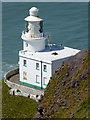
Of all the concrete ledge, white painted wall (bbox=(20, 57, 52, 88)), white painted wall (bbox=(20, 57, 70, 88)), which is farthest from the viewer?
the concrete ledge

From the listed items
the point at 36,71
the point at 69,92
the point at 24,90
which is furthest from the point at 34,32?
the point at 69,92

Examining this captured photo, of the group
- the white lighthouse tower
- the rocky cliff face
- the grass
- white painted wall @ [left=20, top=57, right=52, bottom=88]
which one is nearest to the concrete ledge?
white painted wall @ [left=20, top=57, right=52, bottom=88]

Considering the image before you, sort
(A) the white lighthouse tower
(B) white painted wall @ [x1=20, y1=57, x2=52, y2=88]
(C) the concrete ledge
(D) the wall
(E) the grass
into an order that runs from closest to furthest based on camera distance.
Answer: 1. (E) the grass
2. (D) the wall
3. (B) white painted wall @ [x1=20, y1=57, x2=52, y2=88]
4. (A) the white lighthouse tower
5. (C) the concrete ledge

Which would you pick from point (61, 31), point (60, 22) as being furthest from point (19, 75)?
point (60, 22)

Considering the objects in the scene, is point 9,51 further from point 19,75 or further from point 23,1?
point 23,1

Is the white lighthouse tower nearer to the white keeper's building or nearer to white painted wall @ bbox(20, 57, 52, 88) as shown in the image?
the white keeper's building

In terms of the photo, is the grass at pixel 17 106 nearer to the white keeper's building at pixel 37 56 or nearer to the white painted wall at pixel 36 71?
the white painted wall at pixel 36 71

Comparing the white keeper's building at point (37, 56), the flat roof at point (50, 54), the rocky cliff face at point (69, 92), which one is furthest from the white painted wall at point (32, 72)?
the rocky cliff face at point (69, 92)
